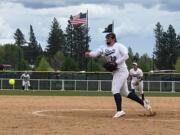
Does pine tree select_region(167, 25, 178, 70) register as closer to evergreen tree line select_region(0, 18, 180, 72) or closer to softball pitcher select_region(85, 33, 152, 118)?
evergreen tree line select_region(0, 18, 180, 72)

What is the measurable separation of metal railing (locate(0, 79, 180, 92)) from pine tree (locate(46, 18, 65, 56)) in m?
77.2

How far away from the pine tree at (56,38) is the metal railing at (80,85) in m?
77.2

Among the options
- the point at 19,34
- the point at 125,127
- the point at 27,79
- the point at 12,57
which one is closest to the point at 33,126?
the point at 125,127

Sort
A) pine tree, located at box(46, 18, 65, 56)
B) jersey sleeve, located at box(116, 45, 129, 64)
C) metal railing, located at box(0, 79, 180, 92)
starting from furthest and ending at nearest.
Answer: pine tree, located at box(46, 18, 65, 56), metal railing, located at box(0, 79, 180, 92), jersey sleeve, located at box(116, 45, 129, 64)

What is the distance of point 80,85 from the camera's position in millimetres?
46094

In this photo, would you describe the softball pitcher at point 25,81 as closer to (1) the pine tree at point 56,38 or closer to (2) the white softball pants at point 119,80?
(2) the white softball pants at point 119,80

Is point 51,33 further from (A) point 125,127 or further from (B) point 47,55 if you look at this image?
(A) point 125,127

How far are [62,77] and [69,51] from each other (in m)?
72.3

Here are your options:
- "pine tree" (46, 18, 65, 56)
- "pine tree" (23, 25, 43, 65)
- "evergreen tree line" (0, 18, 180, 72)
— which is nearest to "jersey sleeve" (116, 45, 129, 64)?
"evergreen tree line" (0, 18, 180, 72)

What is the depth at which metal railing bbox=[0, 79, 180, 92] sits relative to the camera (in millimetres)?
45000

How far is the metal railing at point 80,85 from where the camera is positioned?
45.0 m

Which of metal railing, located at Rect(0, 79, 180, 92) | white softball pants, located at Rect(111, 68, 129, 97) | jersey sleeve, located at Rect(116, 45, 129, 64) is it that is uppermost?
jersey sleeve, located at Rect(116, 45, 129, 64)

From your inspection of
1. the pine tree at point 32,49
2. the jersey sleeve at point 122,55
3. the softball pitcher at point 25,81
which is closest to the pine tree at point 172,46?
the pine tree at point 32,49

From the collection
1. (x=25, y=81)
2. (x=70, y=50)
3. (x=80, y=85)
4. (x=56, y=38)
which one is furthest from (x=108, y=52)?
(x=56, y=38)
